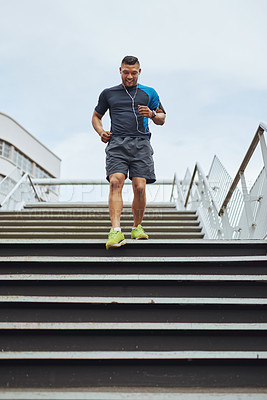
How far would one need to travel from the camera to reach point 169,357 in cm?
189

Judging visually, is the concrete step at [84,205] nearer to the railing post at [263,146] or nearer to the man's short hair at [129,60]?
the railing post at [263,146]

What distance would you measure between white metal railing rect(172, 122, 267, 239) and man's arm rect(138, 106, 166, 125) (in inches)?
35.5

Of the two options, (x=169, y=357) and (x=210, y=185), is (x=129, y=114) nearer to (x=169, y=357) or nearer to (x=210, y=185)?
(x=169, y=357)

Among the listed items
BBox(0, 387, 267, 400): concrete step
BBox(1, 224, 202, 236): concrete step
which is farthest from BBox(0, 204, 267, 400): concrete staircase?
BBox(1, 224, 202, 236): concrete step

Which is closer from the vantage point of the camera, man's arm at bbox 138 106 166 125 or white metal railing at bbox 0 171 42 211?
man's arm at bbox 138 106 166 125

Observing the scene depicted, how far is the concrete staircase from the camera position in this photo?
72.1 inches

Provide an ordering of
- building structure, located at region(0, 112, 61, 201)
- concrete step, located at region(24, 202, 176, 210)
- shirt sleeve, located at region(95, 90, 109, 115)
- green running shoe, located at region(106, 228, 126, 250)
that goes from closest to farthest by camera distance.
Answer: green running shoe, located at region(106, 228, 126, 250)
shirt sleeve, located at region(95, 90, 109, 115)
concrete step, located at region(24, 202, 176, 210)
building structure, located at region(0, 112, 61, 201)

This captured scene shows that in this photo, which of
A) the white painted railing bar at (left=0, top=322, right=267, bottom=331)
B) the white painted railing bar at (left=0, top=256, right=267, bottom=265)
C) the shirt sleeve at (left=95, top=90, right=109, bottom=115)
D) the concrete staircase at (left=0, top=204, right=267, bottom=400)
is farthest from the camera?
the shirt sleeve at (left=95, top=90, right=109, bottom=115)

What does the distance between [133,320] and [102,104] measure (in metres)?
1.87

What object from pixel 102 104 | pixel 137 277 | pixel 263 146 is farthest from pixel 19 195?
pixel 137 277

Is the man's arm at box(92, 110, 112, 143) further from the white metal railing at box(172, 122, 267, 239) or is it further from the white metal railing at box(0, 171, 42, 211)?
the white metal railing at box(0, 171, 42, 211)

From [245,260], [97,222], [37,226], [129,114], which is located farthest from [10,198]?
[245,260]

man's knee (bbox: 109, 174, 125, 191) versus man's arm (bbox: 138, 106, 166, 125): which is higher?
man's arm (bbox: 138, 106, 166, 125)

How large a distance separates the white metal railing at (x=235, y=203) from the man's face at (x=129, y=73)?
1.21 meters
